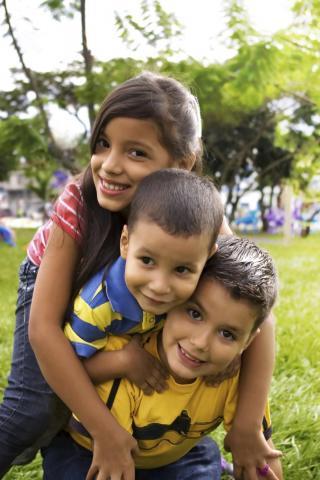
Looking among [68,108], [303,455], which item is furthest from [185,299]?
[68,108]

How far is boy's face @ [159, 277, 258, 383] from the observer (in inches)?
58.9

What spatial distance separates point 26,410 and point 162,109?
105 cm

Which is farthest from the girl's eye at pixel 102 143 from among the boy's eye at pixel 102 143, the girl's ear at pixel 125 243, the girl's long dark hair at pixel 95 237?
the girl's ear at pixel 125 243

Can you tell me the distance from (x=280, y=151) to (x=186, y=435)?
56.3ft

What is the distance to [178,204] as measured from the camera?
56.7 inches

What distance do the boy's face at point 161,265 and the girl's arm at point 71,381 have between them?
0.29m

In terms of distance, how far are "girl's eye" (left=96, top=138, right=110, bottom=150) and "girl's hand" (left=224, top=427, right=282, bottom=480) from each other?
0.95 meters

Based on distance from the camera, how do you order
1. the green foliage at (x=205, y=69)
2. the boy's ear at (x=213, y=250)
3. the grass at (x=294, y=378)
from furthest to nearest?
the green foliage at (x=205, y=69) → the grass at (x=294, y=378) → the boy's ear at (x=213, y=250)

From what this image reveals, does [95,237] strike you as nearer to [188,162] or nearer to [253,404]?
[188,162]

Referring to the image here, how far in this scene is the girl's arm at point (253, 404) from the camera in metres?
1.72

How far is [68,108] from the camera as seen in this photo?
5.18m

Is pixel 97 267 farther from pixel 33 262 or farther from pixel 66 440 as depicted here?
pixel 66 440

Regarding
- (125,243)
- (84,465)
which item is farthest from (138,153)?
(84,465)

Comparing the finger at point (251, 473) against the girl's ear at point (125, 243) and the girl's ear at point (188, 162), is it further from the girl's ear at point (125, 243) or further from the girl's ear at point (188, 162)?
the girl's ear at point (188, 162)
